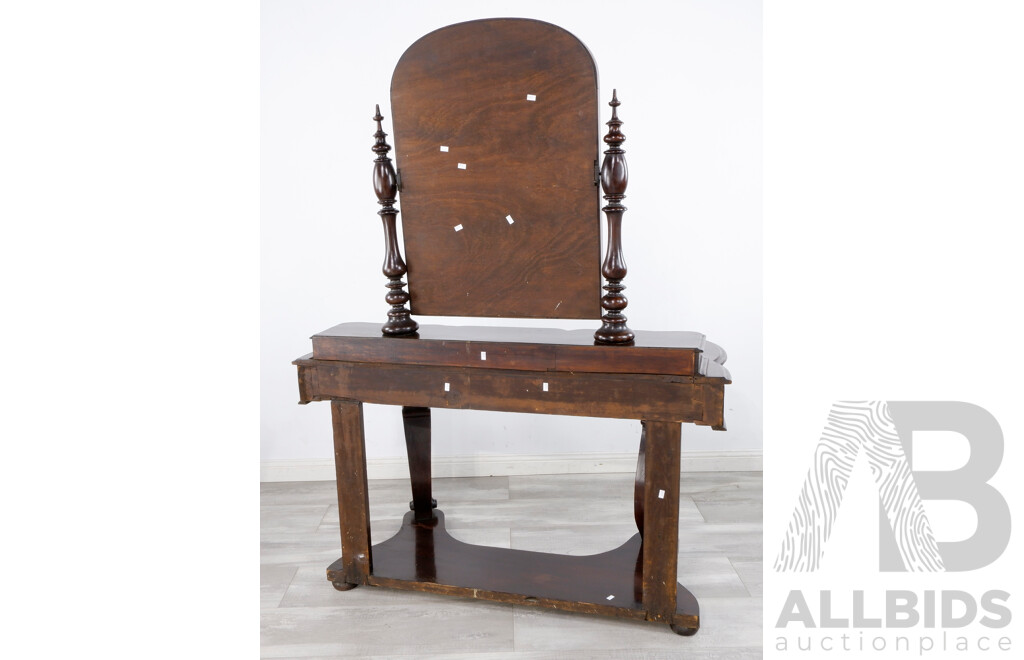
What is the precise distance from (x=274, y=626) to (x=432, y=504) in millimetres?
829

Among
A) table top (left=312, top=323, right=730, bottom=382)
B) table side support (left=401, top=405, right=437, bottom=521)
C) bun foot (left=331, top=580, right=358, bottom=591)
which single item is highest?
table top (left=312, top=323, right=730, bottom=382)

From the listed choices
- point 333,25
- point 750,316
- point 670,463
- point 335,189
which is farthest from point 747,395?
point 333,25

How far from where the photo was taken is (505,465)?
3531 millimetres

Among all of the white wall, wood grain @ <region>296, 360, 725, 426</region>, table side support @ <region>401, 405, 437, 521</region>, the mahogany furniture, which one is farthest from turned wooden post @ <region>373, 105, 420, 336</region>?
the white wall

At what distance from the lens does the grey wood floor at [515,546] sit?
216cm

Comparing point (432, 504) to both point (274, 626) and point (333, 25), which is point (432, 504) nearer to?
point (274, 626)

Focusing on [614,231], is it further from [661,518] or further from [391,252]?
[661,518]

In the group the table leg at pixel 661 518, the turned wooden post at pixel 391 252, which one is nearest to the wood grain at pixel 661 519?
the table leg at pixel 661 518

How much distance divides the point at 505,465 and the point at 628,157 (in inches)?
63.0

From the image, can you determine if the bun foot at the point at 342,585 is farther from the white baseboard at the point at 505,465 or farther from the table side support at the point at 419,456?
the white baseboard at the point at 505,465

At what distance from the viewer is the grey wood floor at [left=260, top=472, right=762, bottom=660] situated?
2.16 meters

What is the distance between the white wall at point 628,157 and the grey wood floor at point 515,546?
64cm

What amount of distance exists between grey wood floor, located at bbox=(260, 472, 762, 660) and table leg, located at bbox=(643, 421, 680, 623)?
12 centimetres

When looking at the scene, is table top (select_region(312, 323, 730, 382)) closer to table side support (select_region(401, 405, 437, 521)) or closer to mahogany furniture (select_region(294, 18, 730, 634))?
mahogany furniture (select_region(294, 18, 730, 634))
